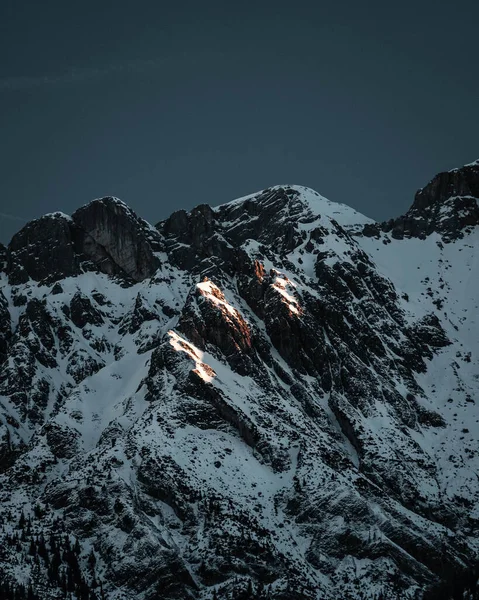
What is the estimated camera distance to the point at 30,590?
651 ft

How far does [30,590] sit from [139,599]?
1980cm

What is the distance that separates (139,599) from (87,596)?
→ 9462mm

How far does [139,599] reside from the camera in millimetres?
199750

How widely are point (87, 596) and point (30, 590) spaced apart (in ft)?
34.3

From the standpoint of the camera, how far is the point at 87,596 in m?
198
